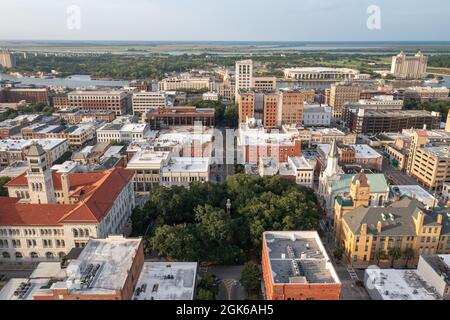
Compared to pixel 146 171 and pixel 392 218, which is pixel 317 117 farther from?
pixel 392 218

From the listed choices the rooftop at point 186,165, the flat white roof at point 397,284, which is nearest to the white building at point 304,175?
the rooftop at point 186,165

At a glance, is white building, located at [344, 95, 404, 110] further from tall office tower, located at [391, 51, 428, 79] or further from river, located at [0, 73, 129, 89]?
river, located at [0, 73, 129, 89]

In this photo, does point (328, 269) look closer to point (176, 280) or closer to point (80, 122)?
point (176, 280)

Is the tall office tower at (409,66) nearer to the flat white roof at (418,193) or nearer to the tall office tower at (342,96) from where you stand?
the tall office tower at (342,96)

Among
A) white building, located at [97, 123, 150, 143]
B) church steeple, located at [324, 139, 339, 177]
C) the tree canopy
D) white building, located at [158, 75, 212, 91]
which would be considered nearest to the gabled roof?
the tree canopy
